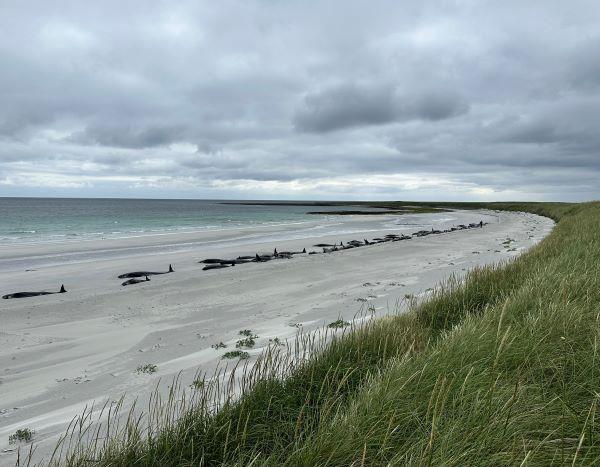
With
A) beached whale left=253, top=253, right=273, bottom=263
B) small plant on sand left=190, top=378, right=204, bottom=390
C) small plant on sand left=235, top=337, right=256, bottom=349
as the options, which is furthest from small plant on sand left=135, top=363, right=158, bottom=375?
beached whale left=253, top=253, right=273, bottom=263

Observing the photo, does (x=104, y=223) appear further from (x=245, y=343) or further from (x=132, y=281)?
(x=245, y=343)

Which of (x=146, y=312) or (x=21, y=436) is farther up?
(x=21, y=436)

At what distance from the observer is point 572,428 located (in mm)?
2799

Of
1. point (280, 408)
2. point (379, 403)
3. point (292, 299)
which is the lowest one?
point (292, 299)

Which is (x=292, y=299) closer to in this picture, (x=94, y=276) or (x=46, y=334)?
(x=46, y=334)

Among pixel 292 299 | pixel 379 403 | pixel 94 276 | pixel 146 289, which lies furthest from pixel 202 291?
pixel 379 403

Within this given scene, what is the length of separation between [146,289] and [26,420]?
8.73m

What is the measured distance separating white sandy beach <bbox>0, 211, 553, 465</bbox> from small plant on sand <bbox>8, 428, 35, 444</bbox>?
9 centimetres

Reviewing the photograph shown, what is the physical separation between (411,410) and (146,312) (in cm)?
892

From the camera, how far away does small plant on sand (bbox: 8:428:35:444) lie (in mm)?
4312

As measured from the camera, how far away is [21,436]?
436 centimetres

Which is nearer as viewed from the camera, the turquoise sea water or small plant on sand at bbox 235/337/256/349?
small plant on sand at bbox 235/337/256/349

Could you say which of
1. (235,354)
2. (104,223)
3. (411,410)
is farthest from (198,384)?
(104,223)

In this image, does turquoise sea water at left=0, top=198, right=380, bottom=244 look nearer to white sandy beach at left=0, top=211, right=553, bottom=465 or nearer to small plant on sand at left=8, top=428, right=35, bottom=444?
white sandy beach at left=0, top=211, right=553, bottom=465
